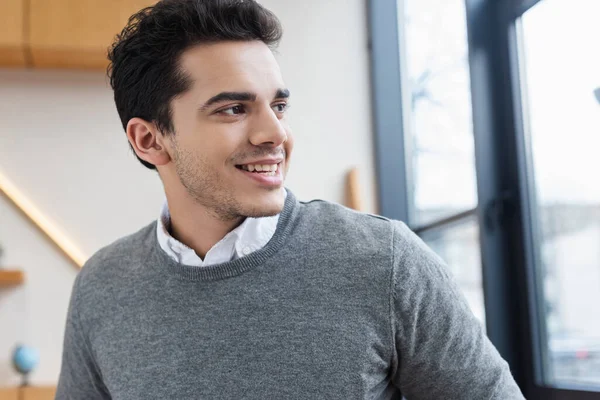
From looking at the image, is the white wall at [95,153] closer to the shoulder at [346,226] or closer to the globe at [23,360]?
the globe at [23,360]

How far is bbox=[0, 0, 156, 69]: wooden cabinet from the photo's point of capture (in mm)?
2746

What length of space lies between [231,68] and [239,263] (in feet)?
1.08

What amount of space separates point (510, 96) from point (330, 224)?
943mm

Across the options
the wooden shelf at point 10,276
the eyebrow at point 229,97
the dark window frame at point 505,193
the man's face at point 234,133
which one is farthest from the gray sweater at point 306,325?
the wooden shelf at point 10,276

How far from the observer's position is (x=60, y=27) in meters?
2.79

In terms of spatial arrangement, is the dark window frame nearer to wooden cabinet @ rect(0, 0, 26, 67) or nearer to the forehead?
the forehead

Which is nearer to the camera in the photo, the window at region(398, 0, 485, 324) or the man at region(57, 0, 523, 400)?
the man at region(57, 0, 523, 400)

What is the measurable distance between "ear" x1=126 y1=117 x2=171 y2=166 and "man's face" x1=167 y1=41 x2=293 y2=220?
0.07 metres

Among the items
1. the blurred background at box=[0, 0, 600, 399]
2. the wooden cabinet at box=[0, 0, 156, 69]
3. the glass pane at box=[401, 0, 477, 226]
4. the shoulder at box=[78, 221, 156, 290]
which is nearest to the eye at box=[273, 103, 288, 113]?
the shoulder at box=[78, 221, 156, 290]

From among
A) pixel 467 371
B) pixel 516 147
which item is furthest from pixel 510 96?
pixel 467 371

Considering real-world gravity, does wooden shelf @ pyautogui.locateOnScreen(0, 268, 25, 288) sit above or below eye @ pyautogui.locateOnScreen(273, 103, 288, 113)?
below

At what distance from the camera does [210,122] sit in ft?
4.36

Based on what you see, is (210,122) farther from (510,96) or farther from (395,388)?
(510,96)

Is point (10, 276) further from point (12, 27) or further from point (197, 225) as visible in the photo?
point (197, 225)
